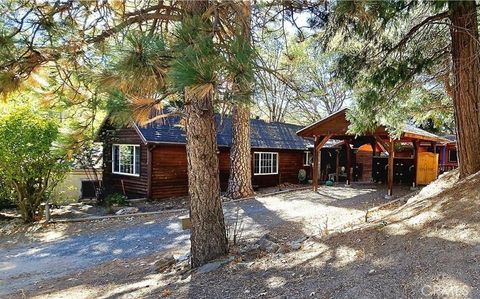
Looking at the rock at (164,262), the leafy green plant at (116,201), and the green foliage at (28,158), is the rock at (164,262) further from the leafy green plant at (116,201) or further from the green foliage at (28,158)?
the leafy green plant at (116,201)

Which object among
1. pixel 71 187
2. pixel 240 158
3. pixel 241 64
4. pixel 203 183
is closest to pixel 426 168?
pixel 240 158

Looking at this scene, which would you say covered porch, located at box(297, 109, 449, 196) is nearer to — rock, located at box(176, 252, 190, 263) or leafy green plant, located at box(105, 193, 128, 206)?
rock, located at box(176, 252, 190, 263)

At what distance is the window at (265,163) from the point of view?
17266 mm

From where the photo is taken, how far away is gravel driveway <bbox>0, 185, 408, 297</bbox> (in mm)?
6844

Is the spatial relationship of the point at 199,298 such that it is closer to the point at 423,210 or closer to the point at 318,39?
the point at 423,210

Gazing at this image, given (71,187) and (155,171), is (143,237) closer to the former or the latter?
(71,187)

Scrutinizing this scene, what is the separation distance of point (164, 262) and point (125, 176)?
950 cm

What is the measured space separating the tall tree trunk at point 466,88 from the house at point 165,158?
8265mm

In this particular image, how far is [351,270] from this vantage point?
12.9 ft

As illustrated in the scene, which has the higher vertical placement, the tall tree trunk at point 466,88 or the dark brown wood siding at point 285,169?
the tall tree trunk at point 466,88

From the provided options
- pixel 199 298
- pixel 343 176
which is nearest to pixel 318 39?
pixel 199 298

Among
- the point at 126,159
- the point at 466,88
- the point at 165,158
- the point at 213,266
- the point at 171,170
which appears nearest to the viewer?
the point at 213,266

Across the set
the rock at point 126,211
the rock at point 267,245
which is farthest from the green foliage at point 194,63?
the rock at point 126,211

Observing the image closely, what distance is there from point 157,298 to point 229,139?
482 inches
